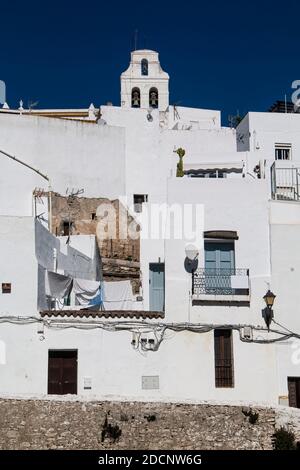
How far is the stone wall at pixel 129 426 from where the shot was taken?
2391 centimetres

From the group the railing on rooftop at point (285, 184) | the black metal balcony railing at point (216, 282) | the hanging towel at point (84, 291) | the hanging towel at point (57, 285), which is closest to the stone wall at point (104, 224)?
→ the hanging towel at point (84, 291)

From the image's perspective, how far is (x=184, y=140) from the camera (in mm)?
43094

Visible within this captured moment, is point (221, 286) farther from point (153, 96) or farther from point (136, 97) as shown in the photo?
point (136, 97)

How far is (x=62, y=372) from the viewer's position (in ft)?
87.3

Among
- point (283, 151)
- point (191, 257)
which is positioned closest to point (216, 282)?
point (191, 257)

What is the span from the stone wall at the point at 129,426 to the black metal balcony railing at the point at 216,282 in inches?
185

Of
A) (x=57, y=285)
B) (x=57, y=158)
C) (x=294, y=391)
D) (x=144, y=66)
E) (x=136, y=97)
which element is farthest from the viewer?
(x=144, y=66)

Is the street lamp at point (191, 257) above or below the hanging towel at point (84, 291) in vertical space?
above

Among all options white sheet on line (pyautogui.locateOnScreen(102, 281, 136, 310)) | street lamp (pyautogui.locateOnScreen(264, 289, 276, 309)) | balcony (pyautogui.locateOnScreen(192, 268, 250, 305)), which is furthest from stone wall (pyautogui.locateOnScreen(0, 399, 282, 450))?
white sheet on line (pyautogui.locateOnScreen(102, 281, 136, 310))

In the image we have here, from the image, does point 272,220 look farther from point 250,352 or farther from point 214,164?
point 214,164

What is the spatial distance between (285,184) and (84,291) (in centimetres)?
1064

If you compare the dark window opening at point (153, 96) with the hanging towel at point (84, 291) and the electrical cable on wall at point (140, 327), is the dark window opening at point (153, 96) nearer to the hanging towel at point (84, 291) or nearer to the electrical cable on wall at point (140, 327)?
the hanging towel at point (84, 291)
